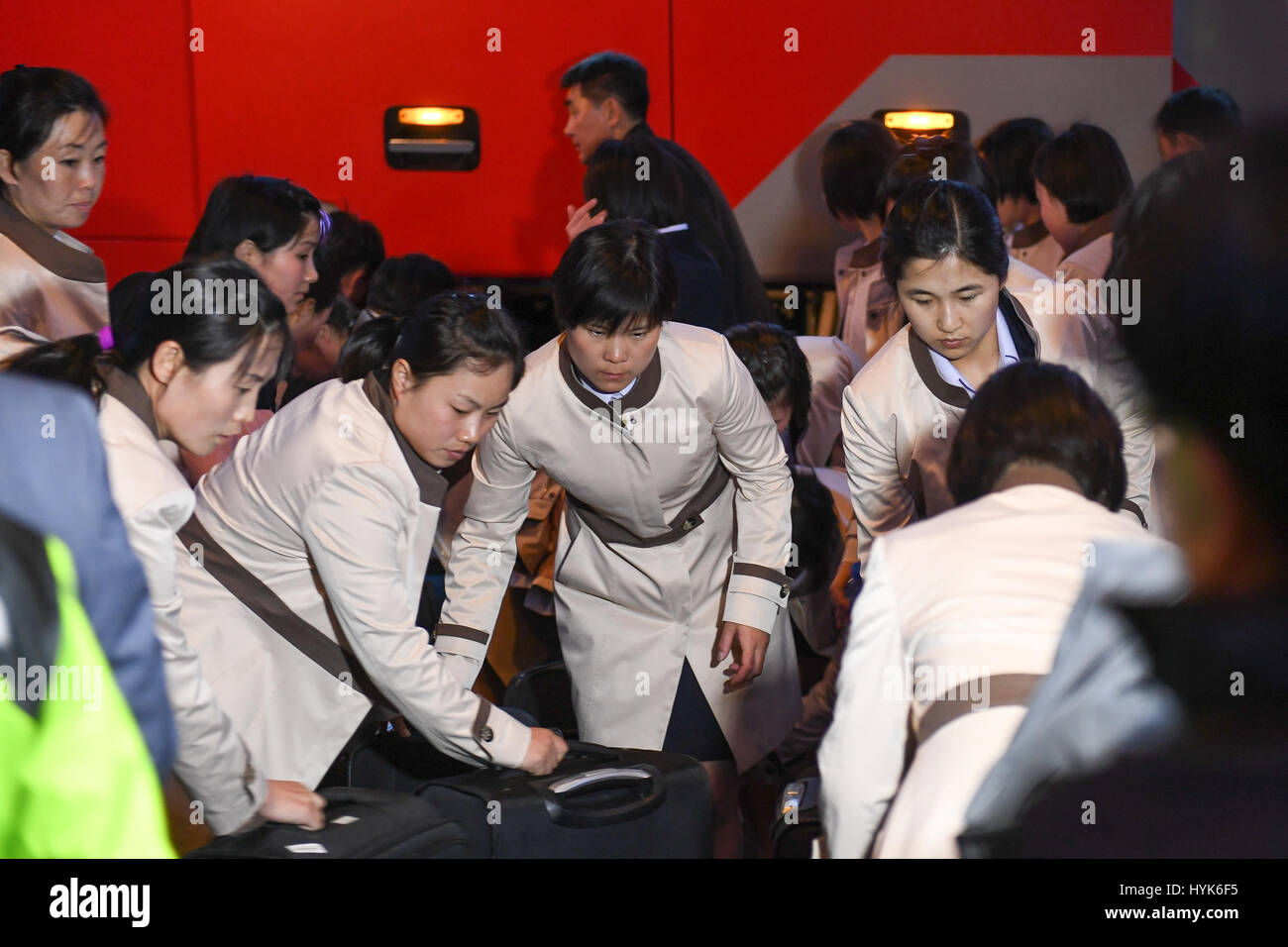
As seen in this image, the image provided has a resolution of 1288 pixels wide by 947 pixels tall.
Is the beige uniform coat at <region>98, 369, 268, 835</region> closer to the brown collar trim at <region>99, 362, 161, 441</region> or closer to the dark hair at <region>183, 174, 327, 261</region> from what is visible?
the brown collar trim at <region>99, 362, 161, 441</region>

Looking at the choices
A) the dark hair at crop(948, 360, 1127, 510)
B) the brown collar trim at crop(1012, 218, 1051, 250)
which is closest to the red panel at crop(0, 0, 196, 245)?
the brown collar trim at crop(1012, 218, 1051, 250)

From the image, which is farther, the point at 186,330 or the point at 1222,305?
the point at 186,330

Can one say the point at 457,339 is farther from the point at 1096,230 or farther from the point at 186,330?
the point at 1096,230

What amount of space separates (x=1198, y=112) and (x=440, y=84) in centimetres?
178

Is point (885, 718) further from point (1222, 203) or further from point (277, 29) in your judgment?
point (277, 29)

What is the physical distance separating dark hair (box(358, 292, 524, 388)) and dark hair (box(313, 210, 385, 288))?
3.84 feet

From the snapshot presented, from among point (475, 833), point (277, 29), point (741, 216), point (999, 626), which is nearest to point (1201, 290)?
point (999, 626)

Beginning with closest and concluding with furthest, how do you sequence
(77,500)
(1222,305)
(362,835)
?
1. (1222,305)
2. (77,500)
3. (362,835)

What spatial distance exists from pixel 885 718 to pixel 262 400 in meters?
1.95

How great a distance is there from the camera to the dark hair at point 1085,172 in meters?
2.99

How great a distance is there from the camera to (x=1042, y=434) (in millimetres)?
1656

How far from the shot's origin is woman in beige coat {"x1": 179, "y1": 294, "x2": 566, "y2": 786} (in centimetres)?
194

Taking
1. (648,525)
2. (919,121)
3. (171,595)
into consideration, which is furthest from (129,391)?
(919,121)

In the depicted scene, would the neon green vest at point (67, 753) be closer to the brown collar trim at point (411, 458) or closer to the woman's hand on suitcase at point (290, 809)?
the woman's hand on suitcase at point (290, 809)
